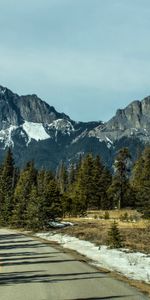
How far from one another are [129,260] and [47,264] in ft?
11.7

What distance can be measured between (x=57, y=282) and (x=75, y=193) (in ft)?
254

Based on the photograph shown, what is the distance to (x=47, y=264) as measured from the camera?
2256cm

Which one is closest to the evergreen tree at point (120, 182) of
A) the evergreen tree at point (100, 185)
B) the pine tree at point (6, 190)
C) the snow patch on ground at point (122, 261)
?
the evergreen tree at point (100, 185)

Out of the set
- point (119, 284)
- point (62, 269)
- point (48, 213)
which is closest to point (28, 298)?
point (119, 284)

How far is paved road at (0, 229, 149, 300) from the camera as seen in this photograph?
1380 cm

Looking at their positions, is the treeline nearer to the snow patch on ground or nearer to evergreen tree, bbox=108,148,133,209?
evergreen tree, bbox=108,148,133,209

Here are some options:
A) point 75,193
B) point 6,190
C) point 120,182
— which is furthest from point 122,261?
point 6,190

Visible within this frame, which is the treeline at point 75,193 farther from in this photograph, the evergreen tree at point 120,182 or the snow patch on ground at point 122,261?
the snow patch on ground at point 122,261

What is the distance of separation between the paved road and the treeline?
3624 cm

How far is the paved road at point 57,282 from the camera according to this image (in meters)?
13.8

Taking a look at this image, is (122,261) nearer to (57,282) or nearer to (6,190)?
(57,282)

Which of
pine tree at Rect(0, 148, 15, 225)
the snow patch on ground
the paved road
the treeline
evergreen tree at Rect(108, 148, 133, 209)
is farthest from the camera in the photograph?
evergreen tree at Rect(108, 148, 133, 209)

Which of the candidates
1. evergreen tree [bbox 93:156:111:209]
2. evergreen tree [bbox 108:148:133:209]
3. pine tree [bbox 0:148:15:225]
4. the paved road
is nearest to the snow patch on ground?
the paved road

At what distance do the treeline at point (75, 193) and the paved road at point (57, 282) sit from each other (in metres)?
36.2
